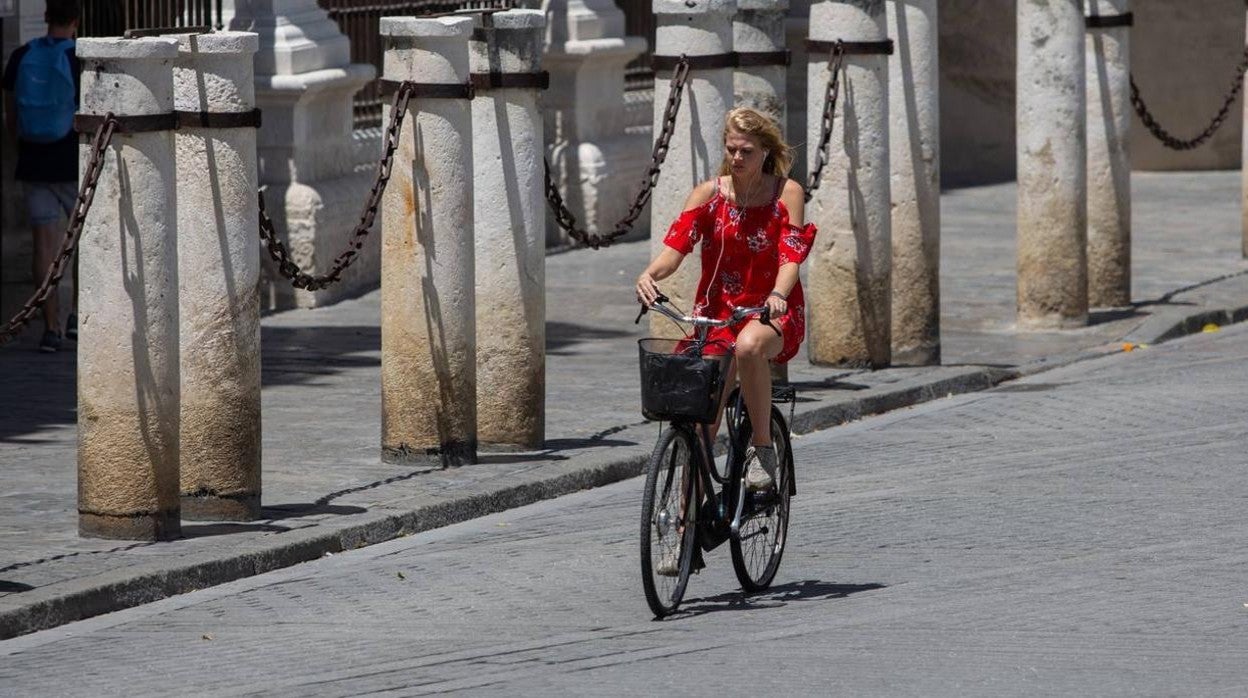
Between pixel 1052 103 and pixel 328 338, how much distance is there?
425 cm

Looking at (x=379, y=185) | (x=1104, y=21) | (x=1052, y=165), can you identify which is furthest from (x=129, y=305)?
(x=1104, y=21)

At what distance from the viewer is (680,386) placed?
7918 mm

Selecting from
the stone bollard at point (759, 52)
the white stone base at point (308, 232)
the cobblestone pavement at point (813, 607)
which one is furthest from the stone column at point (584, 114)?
the cobblestone pavement at point (813, 607)

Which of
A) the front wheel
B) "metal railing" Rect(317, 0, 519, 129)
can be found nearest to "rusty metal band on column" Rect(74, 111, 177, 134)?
the front wheel

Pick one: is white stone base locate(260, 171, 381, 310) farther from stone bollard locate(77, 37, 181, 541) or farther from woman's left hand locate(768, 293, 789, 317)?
woman's left hand locate(768, 293, 789, 317)

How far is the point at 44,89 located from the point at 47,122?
167 mm

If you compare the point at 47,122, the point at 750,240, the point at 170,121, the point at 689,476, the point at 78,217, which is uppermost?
the point at 170,121

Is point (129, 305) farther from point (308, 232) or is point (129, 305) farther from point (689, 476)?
point (308, 232)

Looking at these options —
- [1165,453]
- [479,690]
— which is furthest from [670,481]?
[1165,453]

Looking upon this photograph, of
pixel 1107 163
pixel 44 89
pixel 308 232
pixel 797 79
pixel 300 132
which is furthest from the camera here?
pixel 797 79

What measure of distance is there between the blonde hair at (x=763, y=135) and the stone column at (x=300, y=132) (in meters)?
7.22

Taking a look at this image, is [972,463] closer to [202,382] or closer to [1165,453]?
[1165,453]

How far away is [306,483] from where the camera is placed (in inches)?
401

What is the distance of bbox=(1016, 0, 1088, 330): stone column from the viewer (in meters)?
15.2
